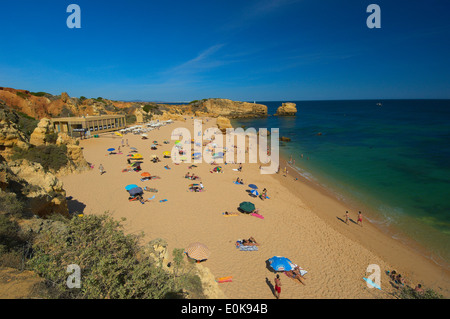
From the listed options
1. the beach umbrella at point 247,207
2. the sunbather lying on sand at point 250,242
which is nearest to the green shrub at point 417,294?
the sunbather lying on sand at point 250,242

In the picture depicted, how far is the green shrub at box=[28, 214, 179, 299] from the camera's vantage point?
12.7ft

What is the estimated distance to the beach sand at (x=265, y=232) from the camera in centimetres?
802

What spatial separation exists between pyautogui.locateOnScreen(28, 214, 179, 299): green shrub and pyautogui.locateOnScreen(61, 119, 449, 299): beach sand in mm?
3838

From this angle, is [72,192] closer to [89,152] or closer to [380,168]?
[89,152]

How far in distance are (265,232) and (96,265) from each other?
8.18m

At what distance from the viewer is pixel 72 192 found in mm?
13281

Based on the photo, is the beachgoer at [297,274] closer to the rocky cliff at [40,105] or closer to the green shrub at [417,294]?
the green shrub at [417,294]

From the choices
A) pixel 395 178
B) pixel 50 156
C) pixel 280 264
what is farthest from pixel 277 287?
pixel 395 178

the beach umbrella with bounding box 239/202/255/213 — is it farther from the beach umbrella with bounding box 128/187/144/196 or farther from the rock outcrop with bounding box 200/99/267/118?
the rock outcrop with bounding box 200/99/267/118

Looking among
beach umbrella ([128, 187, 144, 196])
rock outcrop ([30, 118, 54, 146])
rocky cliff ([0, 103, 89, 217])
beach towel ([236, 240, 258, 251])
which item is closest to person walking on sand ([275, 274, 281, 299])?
beach towel ([236, 240, 258, 251])

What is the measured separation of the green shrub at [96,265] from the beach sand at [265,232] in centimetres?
384

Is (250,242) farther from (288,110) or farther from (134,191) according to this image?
(288,110)
